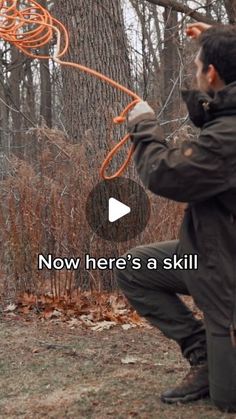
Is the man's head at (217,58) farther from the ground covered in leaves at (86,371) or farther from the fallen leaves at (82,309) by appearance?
the fallen leaves at (82,309)

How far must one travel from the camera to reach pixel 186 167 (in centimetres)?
292

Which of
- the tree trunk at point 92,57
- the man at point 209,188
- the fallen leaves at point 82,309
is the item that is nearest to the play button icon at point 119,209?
the fallen leaves at point 82,309

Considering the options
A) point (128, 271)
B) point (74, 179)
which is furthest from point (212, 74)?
point (74, 179)

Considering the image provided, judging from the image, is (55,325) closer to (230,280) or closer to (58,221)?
(58,221)

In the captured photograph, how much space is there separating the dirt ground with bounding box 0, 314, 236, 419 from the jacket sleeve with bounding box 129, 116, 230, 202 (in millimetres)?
1067

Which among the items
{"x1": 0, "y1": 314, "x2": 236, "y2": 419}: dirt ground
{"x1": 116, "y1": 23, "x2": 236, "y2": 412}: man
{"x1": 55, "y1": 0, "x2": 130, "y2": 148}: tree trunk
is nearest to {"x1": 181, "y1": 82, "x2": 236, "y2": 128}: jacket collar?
{"x1": 116, "y1": 23, "x2": 236, "y2": 412}: man

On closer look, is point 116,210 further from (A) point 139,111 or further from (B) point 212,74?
(B) point 212,74

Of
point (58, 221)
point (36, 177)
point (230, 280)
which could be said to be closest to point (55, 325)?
point (58, 221)

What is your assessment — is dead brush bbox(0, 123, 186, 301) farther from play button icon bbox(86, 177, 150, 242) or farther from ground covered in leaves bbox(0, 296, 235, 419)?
ground covered in leaves bbox(0, 296, 235, 419)

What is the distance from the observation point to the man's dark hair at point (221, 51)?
9.94 ft

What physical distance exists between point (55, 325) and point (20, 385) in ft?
4.85

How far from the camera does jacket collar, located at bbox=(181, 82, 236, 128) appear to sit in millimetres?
3000

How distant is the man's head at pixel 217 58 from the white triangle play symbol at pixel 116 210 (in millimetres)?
2786

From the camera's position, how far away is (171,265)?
137 inches
